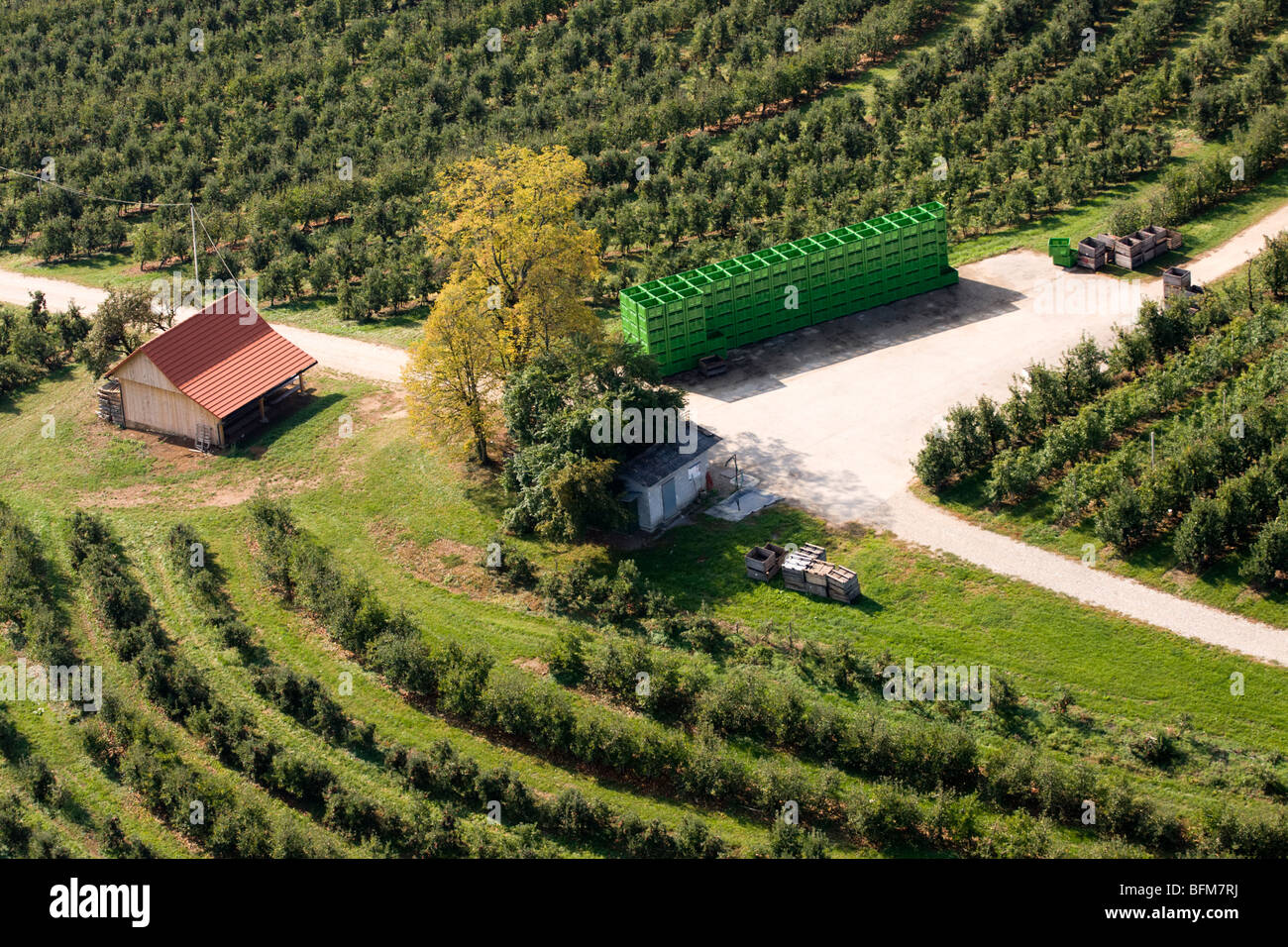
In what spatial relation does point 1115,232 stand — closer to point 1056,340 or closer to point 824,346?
point 1056,340

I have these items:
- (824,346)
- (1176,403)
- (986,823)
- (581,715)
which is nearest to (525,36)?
(824,346)

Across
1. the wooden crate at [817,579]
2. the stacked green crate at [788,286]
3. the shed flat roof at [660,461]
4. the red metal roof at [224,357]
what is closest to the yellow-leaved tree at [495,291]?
the stacked green crate at [788,286]

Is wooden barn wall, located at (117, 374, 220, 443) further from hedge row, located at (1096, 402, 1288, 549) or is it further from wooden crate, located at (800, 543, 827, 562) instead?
hedge row, located at (1096, 402, 1288, 549)

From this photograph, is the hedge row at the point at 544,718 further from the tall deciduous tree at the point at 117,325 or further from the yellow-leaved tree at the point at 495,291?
the tall deciduous tree at the point at 117,325

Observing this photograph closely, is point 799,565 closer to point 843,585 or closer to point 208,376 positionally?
point 843,585

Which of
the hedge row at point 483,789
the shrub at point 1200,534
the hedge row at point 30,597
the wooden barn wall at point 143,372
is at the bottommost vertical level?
the hedge row at point 483,789
